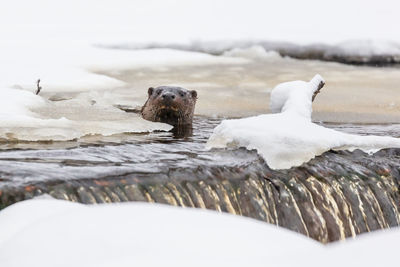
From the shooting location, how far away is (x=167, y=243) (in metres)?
2.52

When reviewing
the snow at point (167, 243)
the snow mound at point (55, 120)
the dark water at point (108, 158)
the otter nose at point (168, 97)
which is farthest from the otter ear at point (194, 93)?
the snow at point (167, 243)

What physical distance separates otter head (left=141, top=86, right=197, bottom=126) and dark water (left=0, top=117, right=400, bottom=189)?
109 cm

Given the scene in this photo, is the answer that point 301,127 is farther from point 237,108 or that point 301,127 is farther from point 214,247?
point 237,108

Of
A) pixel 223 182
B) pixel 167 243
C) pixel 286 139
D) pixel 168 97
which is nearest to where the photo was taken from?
pixel 167 243

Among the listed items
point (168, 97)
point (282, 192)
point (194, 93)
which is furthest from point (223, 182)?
point (194, 93)

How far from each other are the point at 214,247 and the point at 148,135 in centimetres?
485

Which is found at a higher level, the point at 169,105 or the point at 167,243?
the point at 167,243

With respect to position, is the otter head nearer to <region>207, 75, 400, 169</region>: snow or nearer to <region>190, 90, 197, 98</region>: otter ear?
<region>190, 90, 197, 98</region>: otter ear

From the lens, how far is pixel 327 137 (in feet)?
19.8

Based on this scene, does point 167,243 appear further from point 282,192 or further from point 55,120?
point 55,120

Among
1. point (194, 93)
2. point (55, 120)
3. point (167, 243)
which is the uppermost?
point (167, 243)

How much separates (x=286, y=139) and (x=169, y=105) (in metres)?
2.92

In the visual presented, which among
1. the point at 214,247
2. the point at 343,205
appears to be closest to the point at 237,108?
the point at 343,205

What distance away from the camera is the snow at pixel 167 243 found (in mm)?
2359
